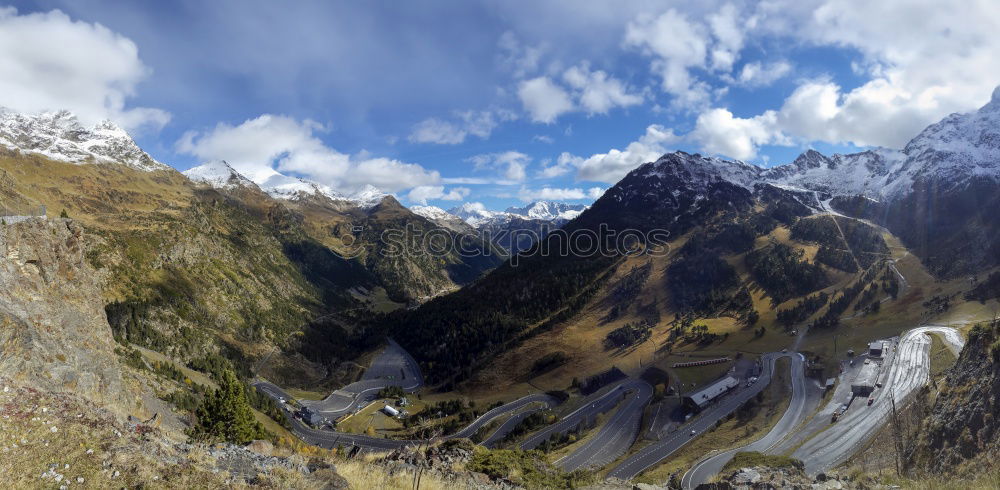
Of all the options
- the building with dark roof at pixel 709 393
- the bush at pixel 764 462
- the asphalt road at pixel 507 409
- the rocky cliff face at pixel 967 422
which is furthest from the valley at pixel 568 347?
the rocky cliff face at pixel 967 422

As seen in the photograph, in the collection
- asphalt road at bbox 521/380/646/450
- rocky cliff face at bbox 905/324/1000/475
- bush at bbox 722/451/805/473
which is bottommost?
asphalt road at bbox 521/380/646/450

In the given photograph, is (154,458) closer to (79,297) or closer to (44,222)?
(79,297)

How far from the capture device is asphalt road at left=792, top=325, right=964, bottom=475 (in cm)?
5072

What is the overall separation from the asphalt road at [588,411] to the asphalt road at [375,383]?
2193 inches

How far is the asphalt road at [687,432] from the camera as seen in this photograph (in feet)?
203

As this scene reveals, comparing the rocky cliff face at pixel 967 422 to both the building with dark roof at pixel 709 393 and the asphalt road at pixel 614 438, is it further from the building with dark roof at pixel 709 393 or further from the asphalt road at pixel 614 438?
the building with dark roof at pixel 709 393

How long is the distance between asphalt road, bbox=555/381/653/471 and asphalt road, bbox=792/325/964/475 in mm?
26818

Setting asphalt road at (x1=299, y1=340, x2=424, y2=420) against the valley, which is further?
asphalt road at (x1=299, y1=340, x2=424, y2=420)

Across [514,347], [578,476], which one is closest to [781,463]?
[578,476]

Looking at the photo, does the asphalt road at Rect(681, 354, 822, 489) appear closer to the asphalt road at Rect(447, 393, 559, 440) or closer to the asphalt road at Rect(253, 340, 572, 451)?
the asphalt road at Rect(253, 340, 572, 451)

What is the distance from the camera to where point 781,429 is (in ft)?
209

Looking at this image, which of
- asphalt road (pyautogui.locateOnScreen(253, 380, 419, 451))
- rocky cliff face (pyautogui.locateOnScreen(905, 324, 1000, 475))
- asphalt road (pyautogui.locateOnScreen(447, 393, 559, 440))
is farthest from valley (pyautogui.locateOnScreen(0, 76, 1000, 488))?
rocky cliff face (pyautogui.locateOnScreen(905, 324, 1000, 475))

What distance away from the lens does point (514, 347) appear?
14250cm

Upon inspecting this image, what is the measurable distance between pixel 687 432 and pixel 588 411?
25673 millimetres
